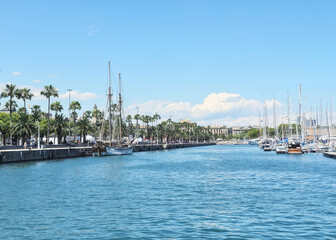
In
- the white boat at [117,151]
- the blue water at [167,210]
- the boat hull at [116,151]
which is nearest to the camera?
the blue water at [167,210]

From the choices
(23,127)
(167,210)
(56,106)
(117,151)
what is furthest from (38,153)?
(167,210)

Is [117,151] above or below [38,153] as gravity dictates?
below

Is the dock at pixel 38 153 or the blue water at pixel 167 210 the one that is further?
the dock at pixel 38 153

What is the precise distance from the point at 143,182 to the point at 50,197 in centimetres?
1293

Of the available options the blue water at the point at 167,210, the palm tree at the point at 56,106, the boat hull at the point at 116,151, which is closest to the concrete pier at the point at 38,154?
the boat hull at the point at 116,151

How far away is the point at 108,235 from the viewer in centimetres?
1947

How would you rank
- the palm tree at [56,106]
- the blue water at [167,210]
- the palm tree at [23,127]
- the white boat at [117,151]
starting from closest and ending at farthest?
the blue water at [167,210] → the palm tree at [23,127] → the white boat at [117,151] → the palm tree at [56,106]

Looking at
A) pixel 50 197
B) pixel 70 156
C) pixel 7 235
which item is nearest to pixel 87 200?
pixel 50 197

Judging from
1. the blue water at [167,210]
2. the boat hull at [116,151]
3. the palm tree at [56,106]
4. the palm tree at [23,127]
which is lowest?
the blue water at [167,210]

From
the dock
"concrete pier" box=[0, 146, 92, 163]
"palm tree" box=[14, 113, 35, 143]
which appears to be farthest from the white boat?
"palm tree" box=[14, 113, 35, 143]

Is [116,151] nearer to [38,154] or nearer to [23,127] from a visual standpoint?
[23,127]

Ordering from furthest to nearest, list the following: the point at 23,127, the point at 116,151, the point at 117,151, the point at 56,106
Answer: the point at 56,106
the point at 117,151
the point at 116,151
the point at 23,127

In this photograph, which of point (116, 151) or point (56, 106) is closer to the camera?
point (116, 151)

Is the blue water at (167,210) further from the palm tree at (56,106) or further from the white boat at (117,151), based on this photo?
the palm tree at (56,106)
